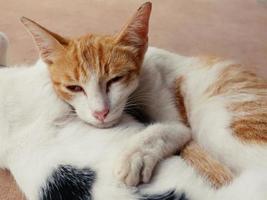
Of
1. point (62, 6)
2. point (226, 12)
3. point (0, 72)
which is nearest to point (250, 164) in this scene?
point (0, 72)

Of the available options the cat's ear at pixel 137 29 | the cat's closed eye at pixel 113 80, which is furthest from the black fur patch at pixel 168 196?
the cat's ear at pixel 137 29

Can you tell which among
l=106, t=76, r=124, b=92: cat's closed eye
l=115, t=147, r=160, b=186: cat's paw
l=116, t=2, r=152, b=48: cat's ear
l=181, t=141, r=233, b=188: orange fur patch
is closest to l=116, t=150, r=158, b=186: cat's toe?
l=115, t=147, r=160, b=186: cat's paw

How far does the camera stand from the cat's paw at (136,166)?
1.17 meters

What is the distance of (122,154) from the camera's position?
1.22m

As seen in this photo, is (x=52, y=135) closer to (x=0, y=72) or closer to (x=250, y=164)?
(x=0, y=72)

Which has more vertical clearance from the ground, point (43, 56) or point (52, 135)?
point (43, 56)

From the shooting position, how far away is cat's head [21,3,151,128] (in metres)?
1.34

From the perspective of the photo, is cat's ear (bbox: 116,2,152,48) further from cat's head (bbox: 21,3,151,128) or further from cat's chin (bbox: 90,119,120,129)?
cat's chin (bbox: 90,119,120,129)

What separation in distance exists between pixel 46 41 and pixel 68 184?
17.1 inches

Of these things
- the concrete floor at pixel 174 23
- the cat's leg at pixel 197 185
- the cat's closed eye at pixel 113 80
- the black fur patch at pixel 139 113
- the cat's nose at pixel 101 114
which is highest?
the cat's closed eye at pixel 113 80

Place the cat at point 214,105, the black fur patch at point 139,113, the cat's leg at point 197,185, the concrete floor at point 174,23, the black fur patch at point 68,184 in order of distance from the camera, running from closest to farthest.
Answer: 1. the cat's leg at point 197,185
2. the black fur patch at point 68,184
3. the cat at point 214,105
4. the black fur patch at point 139,113
5. the concrete floor at point 174,23

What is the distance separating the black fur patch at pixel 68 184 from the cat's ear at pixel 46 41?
0.36 m

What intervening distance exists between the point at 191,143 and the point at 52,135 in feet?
1.28

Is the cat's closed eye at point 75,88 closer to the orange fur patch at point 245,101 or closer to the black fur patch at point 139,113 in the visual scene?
the black fur patch at point 139,113
